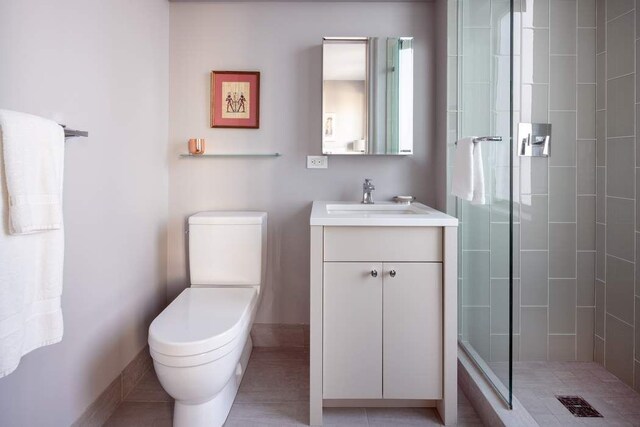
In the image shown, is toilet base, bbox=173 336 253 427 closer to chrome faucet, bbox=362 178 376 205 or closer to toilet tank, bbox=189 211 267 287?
toilet tank, bbox=189 211 267 287

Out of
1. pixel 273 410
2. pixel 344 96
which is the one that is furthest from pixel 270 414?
pixel 344 96

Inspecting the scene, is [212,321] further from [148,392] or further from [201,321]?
[148,392]

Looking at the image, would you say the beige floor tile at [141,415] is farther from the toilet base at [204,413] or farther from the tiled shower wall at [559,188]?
the tiled shower wall at [559,188]

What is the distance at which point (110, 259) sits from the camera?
1.82m

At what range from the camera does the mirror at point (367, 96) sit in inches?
92.8

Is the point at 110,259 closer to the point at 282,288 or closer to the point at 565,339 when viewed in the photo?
the point at 282,288

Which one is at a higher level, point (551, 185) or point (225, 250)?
point (551, 185)

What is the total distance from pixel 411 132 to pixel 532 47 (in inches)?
28.8

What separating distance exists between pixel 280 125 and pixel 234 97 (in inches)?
12.5

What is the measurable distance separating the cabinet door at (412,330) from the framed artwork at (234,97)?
131 cm

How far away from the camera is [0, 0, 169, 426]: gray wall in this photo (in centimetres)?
132

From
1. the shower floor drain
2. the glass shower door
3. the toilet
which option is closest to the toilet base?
the toilet

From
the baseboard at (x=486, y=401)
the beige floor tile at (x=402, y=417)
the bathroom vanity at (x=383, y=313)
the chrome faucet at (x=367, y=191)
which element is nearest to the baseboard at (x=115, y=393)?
the bathroom vanity at (x=383, y=313)

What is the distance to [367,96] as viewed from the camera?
7.73ft
